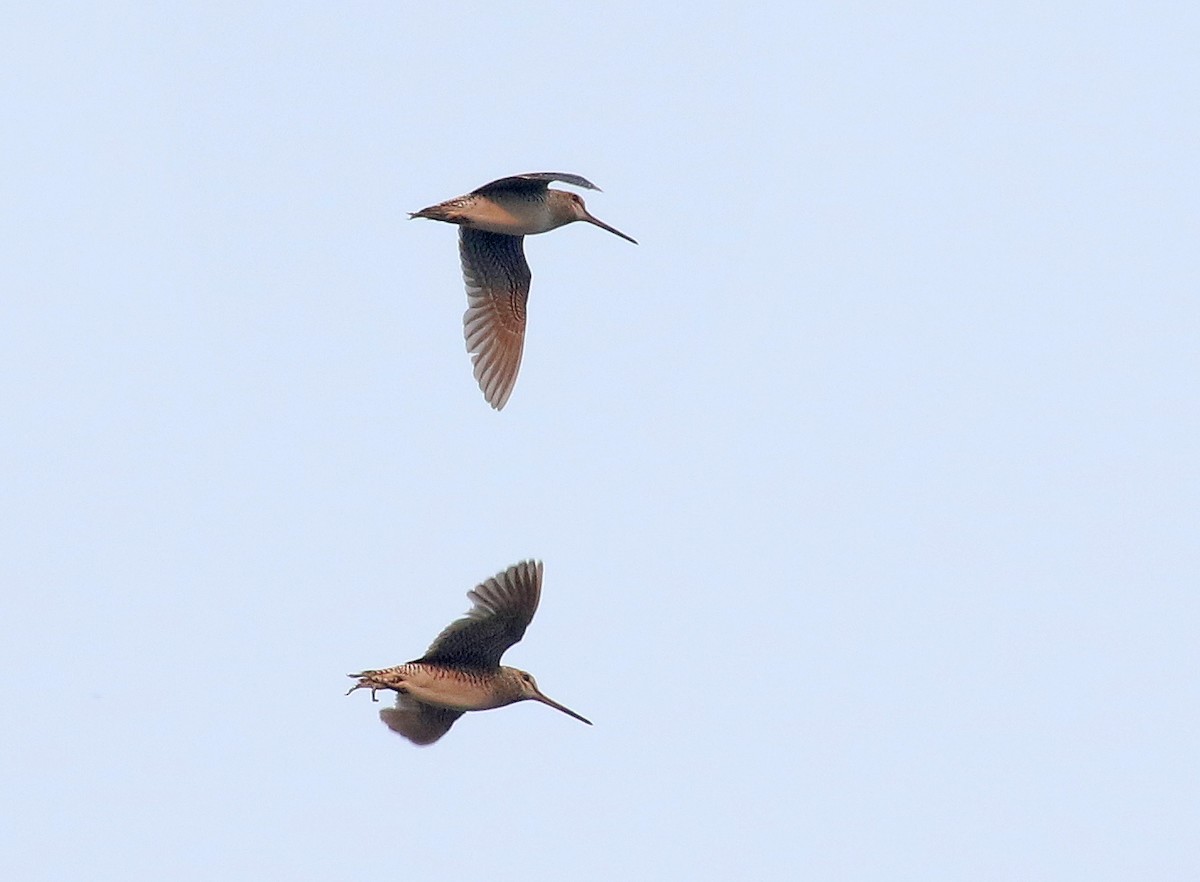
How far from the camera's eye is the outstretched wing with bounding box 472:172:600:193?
1468 centimetres

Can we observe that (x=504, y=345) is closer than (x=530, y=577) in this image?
No

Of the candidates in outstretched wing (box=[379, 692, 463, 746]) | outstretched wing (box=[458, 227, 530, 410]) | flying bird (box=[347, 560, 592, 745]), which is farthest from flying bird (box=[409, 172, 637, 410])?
flying bird (box=[347, 560, 592, 745])

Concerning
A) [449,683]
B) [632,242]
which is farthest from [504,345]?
[449,683]

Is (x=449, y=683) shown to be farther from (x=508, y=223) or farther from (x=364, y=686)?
(x=508, y=223)

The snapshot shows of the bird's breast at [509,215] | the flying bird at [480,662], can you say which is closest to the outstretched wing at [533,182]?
the bird's breast at [509,215]

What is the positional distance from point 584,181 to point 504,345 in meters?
3.23

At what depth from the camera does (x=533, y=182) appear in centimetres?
1622

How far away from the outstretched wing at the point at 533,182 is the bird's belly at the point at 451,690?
3523mm

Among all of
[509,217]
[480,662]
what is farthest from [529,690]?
[509,217]

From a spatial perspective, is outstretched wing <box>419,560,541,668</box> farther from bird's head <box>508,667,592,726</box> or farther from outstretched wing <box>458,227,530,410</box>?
outstretched wing <box>458,227,530,410</box>

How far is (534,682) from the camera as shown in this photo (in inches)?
580

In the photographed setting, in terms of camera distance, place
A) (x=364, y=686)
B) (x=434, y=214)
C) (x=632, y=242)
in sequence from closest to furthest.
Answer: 1. (x=364, y=686)
2. (x=434, y=214)
3. (x=632, y=242)

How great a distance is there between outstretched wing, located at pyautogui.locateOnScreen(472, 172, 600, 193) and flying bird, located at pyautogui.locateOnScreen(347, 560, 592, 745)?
2.78m

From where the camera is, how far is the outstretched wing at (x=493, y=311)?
1752 cm
